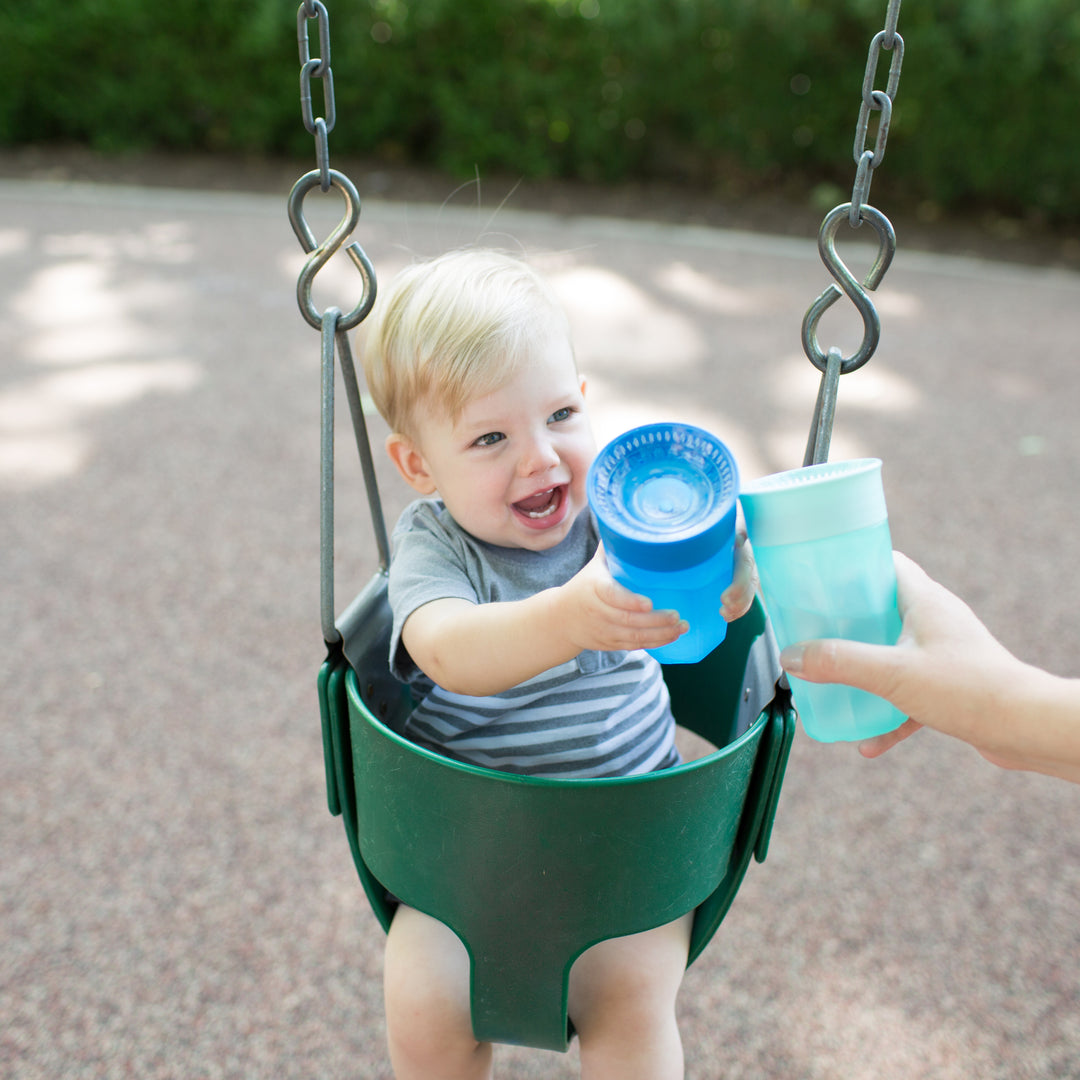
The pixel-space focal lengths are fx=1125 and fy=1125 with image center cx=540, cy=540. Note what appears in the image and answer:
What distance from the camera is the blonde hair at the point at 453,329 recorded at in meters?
1.22

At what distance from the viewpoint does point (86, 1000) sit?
5.36 feet

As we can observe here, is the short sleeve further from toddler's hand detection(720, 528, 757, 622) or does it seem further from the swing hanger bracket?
the swing hanger bracket

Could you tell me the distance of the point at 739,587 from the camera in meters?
0.99

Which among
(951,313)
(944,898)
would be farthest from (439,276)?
(951,313)

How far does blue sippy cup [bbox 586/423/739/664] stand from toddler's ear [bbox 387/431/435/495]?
45 centimetres

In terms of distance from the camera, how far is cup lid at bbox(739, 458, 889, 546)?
2.83 feet

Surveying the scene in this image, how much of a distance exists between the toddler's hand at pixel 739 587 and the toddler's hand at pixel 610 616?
0.09 meters

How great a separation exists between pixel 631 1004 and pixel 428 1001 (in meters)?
0.22

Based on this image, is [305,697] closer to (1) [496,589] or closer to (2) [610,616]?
(1) [496,589]

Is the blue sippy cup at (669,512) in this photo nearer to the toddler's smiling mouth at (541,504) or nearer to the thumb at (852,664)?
the thumb at (852,664)

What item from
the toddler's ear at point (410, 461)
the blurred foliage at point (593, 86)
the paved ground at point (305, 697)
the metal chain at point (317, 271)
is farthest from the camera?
the blurred foliage at point (593, 86)

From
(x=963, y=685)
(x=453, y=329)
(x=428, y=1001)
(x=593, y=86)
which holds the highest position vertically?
(x=453, y=329)

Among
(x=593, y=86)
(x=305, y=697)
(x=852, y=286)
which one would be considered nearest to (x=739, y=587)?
(x=852, y=286)

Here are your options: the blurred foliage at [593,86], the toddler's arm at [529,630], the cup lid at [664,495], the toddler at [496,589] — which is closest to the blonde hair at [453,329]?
the toddler at [496,589]
